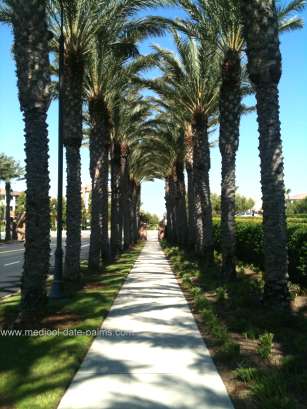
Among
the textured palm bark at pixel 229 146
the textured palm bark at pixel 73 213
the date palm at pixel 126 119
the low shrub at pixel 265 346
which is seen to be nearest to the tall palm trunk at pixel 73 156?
the textured palm bark at pixel 73 213

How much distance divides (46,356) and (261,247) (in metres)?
10.9

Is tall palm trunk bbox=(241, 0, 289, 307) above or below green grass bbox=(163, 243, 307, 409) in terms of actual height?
above

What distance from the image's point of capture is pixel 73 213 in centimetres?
1543

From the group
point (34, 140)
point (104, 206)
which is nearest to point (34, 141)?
point (34, 140)

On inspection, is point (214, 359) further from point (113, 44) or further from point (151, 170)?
point (151, 170)

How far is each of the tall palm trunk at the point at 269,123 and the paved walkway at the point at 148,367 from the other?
2.20 metres

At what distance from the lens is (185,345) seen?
25.6 feet

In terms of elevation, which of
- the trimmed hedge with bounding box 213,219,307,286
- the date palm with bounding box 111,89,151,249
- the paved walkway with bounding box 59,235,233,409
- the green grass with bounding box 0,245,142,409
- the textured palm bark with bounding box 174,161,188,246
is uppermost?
the date palm with bounding box 111,89,151,249

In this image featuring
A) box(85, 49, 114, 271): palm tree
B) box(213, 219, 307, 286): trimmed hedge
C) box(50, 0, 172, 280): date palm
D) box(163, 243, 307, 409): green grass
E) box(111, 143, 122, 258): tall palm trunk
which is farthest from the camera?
box(111, 143, 122, 258): tall palm trunk

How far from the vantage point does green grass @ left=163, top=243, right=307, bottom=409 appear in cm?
550

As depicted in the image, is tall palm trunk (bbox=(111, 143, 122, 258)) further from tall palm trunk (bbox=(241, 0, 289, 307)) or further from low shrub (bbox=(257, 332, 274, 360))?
low shrub (bbox=(257, 332, 274, 360))

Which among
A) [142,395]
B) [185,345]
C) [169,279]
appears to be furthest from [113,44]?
[142,395]

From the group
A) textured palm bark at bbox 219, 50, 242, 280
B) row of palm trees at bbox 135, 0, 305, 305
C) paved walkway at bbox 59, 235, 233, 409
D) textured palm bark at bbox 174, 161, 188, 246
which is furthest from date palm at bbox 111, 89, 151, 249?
paved walkway at bbox 59, 235, 233, 409

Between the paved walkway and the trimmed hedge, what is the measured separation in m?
3.59
